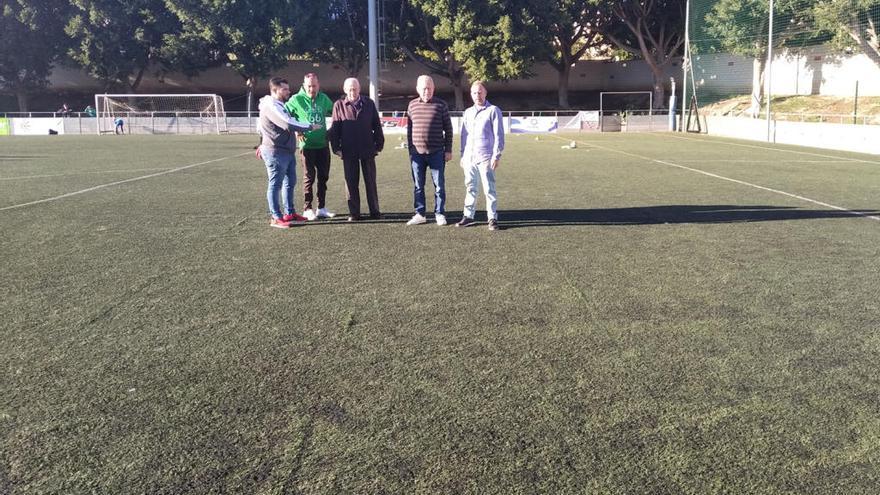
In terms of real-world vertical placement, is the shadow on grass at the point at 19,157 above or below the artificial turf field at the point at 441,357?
above

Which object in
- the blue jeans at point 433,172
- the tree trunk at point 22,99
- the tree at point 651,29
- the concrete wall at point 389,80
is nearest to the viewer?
the blue jeans at point 433,172

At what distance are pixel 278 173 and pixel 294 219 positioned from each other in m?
0.70

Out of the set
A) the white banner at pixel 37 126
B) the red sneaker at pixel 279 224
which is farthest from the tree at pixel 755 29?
the white banner at pixel 37 126

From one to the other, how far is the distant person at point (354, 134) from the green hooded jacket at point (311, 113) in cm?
20

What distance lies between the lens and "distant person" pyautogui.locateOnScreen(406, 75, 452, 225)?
785cm

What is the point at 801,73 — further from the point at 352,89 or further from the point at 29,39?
the point at 29,39

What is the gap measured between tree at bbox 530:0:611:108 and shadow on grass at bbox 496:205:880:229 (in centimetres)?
3619

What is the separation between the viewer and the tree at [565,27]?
142 feet

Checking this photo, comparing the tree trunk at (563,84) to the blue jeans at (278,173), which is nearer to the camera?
the blue jeans at (278,173)

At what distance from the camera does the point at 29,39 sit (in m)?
48.0

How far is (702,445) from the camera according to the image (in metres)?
2.81

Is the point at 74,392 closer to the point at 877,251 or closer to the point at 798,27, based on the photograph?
the point at 877,251

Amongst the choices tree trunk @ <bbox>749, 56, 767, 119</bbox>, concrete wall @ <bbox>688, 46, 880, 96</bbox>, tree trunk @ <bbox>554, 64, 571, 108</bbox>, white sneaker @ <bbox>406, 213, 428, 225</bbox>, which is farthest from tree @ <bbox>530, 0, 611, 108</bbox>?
white sneaker @ <bbox>406, 213, 428, 225</bbox>

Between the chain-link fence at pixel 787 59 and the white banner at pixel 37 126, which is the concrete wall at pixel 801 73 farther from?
the white banner at pixel 37 126
